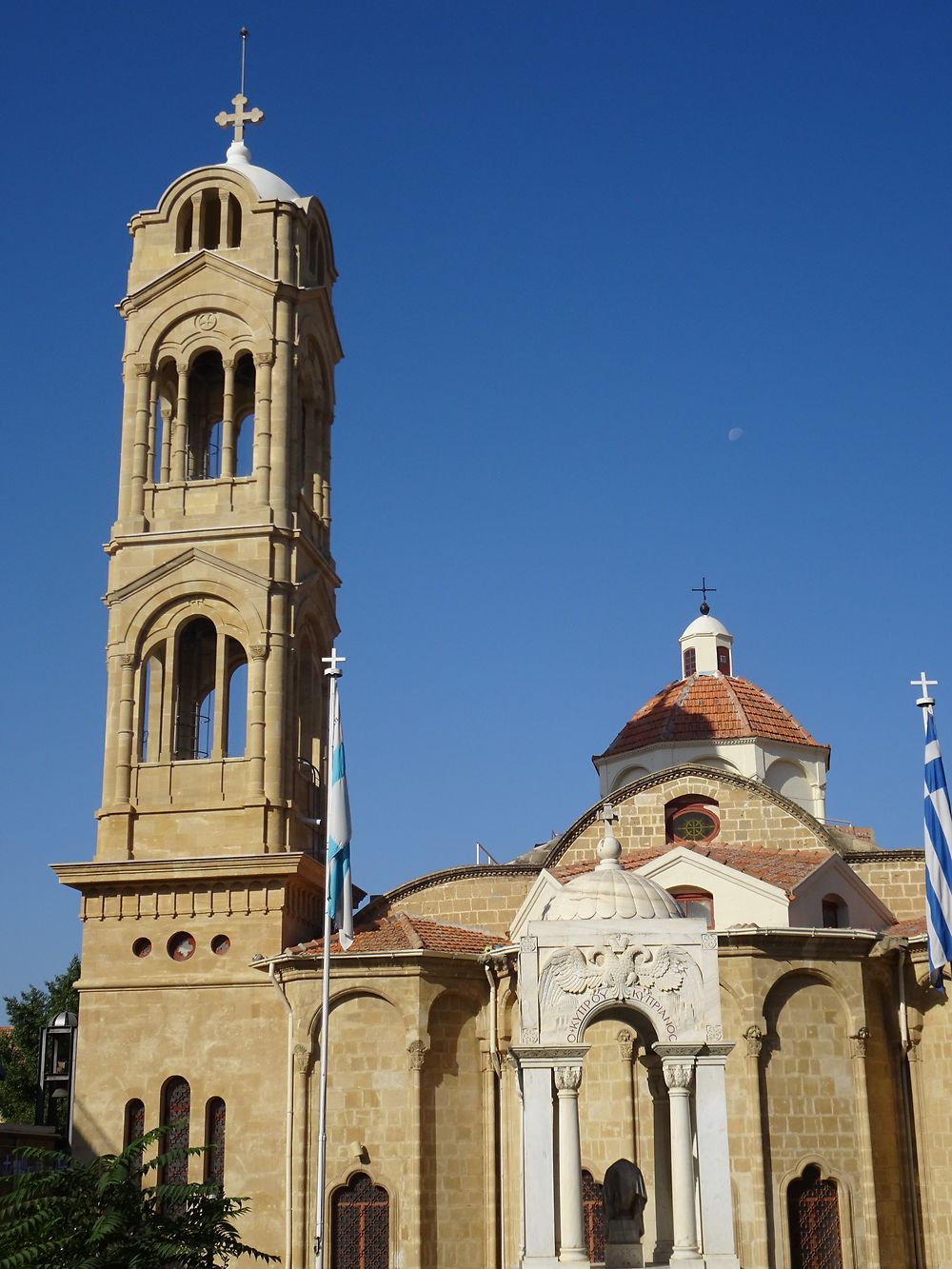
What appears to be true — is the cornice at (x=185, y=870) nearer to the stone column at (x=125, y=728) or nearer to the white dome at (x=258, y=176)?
the stone column at (x=125, y=728)

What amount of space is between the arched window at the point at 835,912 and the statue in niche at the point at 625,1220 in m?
12.0

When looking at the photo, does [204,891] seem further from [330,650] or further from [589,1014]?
[589,1014]

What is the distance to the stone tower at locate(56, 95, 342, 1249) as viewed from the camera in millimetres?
31516

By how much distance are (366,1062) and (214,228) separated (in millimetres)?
19239

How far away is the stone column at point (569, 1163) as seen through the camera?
19.6 meters

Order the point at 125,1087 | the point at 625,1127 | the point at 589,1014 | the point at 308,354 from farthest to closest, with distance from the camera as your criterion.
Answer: the point at 308,354, the point at 125,1087, the point at 625,1127, the point at 589,1014

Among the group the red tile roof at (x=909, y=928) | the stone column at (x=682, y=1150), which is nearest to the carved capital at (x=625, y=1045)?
the red tile roof at (x=909, y=928)

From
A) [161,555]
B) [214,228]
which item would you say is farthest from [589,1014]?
[214,228]

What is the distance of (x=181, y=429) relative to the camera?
119 ft

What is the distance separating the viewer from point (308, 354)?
37594mm

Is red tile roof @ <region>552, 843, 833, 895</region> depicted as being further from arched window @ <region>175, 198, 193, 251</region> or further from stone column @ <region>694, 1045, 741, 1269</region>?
arched window @ <region>175, 198, 193, 251</region>

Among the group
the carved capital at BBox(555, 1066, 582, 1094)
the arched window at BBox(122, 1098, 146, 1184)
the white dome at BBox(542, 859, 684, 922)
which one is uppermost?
the white dome at BBox(542, 859, 684, 922)

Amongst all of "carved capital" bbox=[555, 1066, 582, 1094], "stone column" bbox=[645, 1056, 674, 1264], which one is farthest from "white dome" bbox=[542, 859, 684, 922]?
"stone column" bbox=[645, 1056, 674, 1264]

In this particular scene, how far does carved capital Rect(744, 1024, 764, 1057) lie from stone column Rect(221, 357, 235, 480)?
15751mm
